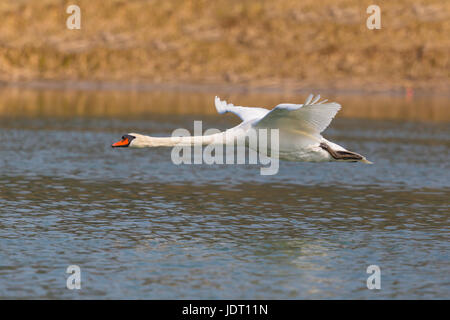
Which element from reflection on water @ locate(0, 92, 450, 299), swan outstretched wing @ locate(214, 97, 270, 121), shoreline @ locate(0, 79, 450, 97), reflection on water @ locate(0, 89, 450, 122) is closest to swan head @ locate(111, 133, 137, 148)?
reflection on water @ locate(0, 92, 450, 299)

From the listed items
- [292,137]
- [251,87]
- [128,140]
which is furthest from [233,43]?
[128,140]

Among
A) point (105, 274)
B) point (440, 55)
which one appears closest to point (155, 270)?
point (105, 274)

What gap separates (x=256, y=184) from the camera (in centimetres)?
3466

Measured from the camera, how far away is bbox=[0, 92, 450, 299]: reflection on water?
1931 cm

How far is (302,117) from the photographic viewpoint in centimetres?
2000

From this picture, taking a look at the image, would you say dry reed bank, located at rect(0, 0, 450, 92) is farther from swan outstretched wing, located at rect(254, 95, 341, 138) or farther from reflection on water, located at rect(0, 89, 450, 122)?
swan outstretched wing, located at rect(254, 95, 341, 138)

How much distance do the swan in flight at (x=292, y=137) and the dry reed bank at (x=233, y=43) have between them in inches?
3032

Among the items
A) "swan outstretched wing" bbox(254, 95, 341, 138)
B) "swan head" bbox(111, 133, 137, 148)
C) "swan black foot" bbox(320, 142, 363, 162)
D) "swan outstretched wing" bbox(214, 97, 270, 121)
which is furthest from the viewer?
"swan outstretched wing" bbox(214, 97, 270, 121)

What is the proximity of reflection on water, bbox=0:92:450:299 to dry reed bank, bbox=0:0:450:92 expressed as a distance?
190ft

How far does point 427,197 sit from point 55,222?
44.5 ft

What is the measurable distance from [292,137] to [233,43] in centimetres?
9366

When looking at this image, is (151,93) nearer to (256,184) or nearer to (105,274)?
(256,184)

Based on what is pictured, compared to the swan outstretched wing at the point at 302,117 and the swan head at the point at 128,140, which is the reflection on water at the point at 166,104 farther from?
the swan outstretched wing at the point at 302,117

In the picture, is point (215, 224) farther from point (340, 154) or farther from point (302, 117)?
point (302, 117)
